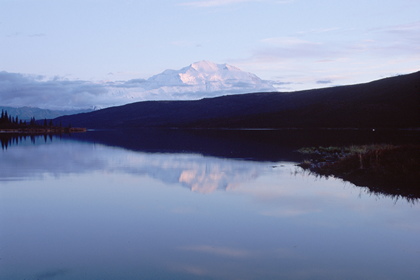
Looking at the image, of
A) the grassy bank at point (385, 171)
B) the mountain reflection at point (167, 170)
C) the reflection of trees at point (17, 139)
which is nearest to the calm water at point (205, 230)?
the mountain reflection at point (167, 170)

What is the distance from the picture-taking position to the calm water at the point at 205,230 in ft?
45.5

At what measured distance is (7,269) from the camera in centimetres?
1377

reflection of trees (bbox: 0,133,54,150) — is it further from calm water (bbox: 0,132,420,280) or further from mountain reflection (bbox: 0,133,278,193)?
calm water (bbox: 0,132,420,280)

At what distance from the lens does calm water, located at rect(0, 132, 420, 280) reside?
13.9 meters

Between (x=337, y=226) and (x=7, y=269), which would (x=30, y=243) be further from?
(x=337, y=226)

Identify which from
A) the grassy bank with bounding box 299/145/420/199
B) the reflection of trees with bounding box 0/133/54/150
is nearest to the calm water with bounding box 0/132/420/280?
the grassy bank with bounding box 299/145/420/199

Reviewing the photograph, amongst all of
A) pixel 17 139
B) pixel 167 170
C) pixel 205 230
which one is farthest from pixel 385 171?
pixel 17 139

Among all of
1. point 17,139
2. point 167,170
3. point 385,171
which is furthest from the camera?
point 17,139

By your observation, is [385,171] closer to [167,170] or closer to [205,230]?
[205,230]

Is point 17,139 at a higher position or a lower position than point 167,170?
higher

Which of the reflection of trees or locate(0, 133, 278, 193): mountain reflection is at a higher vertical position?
the reflection of trees

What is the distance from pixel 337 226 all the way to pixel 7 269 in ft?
41.8

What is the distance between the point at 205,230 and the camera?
1859 cm

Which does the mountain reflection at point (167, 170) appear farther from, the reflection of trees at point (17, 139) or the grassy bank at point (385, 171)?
the reflection of trees at point (17, 139)
